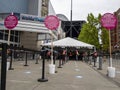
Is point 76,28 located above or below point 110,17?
above

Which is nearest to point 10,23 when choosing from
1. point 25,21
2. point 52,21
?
point 52,21

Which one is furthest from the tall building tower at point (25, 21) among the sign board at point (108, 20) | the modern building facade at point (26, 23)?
the sign board at point (108, 20)

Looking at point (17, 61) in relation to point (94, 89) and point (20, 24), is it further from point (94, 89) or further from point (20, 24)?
point (20, 24)

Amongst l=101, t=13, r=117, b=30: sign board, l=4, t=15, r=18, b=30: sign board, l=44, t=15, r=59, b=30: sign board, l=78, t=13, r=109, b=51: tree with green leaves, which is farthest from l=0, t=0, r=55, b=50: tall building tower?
l=101, t=13, r=117, b=30: sign board

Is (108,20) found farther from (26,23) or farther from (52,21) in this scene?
(26,23)

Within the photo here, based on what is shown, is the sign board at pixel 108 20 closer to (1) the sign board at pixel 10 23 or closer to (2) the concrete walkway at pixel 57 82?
(2) the concrete walkway at pixel 57 82

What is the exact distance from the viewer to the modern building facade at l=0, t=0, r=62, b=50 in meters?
47.2

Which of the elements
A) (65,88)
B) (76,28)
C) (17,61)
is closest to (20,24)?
(17,61)

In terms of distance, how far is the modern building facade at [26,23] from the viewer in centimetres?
4716

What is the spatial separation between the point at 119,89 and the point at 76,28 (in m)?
115

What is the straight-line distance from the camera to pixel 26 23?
47281 millimetres

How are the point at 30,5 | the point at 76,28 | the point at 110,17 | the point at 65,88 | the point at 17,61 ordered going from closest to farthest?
the point at 65,88 → the point at 110,17 → the point at 17,61 → the point at 30,5 → the point at 76,28

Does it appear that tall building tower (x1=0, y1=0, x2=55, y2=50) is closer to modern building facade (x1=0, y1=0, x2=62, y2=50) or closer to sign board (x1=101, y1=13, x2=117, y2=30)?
modern building facade (x1=0, y1=0, x2=62, y2=50)

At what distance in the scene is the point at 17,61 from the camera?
911 inches
